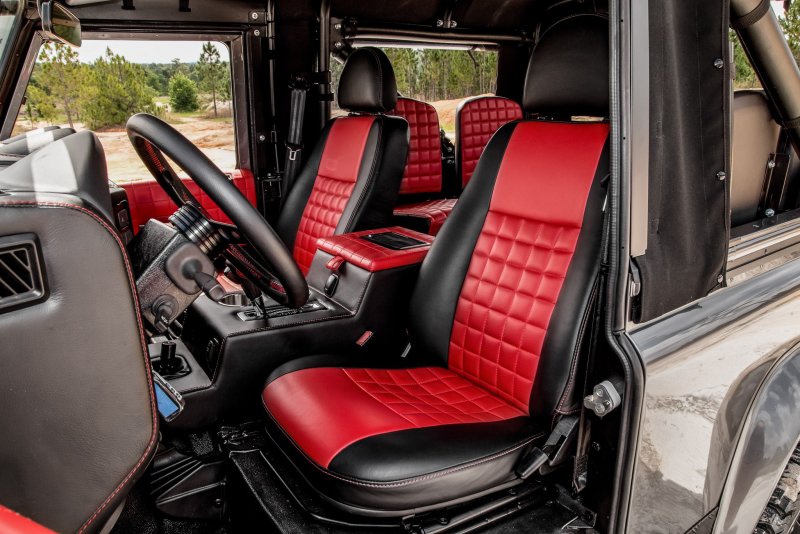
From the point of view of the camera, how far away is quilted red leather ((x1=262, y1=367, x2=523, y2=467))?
1.44 m

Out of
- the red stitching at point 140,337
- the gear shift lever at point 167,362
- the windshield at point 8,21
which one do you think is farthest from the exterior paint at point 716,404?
the windshield at point 8,21

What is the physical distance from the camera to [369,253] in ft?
7.02

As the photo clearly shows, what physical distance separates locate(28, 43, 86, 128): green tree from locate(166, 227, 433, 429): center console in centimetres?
132

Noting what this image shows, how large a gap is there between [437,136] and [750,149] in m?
3.43

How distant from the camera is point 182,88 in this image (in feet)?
10.4

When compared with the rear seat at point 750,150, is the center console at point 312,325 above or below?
below

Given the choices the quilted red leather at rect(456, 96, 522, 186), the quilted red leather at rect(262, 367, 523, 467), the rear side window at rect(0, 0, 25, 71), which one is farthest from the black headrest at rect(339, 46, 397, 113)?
the quilted red leather at rect(456, 96, 522, 186)

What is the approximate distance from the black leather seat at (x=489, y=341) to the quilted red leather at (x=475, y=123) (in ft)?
9.99

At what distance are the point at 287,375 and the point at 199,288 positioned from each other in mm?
456

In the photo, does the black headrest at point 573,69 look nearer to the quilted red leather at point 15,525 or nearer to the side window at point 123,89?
the quilted red leather at point 15,525

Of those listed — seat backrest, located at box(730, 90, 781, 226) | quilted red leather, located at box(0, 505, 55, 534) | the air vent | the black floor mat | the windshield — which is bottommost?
the black floor mat

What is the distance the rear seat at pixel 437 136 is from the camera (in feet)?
15.3

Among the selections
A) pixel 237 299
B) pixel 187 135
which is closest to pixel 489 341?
pixel 237 299

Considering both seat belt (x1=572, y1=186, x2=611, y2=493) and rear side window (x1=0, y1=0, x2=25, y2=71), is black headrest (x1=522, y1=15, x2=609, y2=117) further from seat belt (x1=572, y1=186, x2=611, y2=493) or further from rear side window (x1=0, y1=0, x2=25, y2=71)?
rear side window (x1=0, y1=0, x2=25, y2=71)
